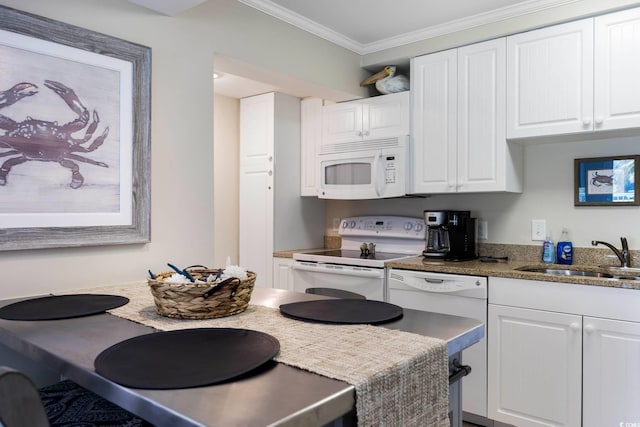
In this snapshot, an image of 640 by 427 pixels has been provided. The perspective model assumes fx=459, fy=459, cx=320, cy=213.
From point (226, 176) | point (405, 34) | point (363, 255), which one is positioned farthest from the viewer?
point (226, 176)

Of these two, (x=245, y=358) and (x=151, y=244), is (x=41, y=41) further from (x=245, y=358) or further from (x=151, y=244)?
(x=245, y=358)

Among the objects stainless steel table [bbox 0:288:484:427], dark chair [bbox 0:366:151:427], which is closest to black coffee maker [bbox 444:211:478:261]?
stainless steel table [bbox 0:288:484:427]

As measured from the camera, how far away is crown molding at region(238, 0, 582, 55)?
2584 mm

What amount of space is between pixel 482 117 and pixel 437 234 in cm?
81

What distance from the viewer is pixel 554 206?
9.45ft

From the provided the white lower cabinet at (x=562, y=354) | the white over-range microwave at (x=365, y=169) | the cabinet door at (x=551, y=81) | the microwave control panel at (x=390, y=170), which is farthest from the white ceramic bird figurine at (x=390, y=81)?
the white lower cabinet at (x=562, y=354)

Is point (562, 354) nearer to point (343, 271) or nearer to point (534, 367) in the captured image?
point (534, 367)

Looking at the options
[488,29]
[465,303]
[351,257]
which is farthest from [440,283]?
[488,29]

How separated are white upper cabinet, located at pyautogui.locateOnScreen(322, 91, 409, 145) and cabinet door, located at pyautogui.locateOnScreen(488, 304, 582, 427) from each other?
1436 millimetres

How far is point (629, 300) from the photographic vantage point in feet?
6.86

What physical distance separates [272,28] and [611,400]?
8.54 ft

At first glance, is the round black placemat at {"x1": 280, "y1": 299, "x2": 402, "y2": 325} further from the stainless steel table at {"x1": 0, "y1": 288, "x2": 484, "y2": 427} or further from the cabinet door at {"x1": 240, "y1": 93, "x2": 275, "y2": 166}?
the cabinet door at {"x1": 240, "y1": 93, "x2": 275, "y2": 166}

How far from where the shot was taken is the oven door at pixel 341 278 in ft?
9.62

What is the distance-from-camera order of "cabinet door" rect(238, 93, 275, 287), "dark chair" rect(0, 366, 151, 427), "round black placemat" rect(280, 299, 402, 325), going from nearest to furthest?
"dark chair" rect(0, 366, 151, 427) → "round black placemat" rect(280, 299, 402, 325) → "cabinet door" rect(238, 93, 275, 287)
